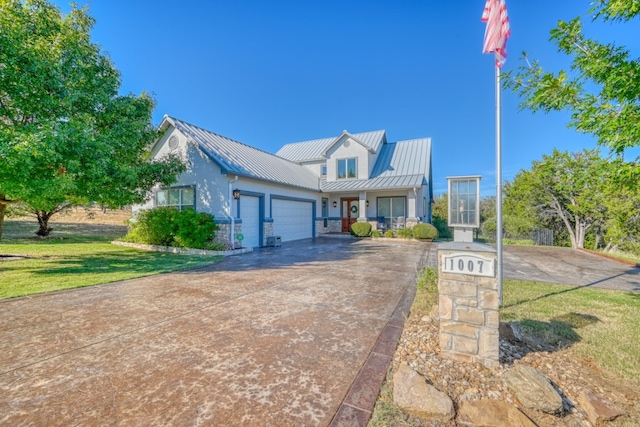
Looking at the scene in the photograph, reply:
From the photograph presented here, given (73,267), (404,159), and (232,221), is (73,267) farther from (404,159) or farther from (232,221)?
(404,159)

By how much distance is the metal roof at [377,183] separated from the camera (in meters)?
16.3

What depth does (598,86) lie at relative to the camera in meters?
3.67

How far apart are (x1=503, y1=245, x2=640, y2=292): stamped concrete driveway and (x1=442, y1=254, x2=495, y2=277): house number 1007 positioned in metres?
5.38

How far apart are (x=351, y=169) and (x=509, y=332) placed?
16.1 metres

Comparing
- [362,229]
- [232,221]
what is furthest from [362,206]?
[232,221]

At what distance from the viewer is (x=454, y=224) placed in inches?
195

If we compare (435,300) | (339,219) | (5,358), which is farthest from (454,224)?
(339,219)

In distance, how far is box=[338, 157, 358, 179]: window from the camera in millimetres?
18844

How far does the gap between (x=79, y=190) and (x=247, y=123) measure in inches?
856

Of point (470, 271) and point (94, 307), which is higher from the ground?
point (470, 271)

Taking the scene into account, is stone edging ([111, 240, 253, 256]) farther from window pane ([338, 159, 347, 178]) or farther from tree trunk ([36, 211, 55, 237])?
window pane ([338, 159, 347, 178])

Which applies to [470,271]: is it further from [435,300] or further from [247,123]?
[247,123]

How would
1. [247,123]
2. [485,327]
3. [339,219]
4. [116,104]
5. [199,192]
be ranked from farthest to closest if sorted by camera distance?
[247,123], [339,219], [199,192], [116,104], [485,327]

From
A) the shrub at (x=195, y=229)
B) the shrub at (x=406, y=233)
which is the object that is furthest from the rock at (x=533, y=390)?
the shrub at (x=406, y=233)
